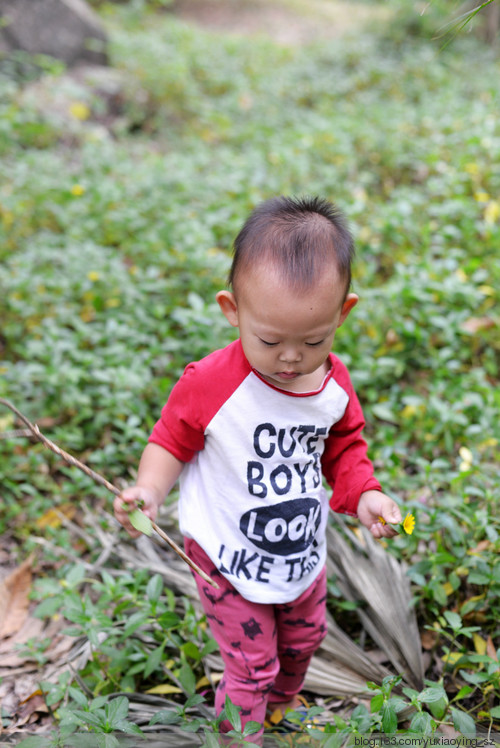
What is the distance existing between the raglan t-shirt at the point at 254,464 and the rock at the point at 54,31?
21.2ft

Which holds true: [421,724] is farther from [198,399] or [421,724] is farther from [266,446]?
[198,399]

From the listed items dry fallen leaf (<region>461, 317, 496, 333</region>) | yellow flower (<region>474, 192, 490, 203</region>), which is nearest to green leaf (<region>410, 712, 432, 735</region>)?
dry fallen leaf (<region>461, 317, 496, 333</region>)

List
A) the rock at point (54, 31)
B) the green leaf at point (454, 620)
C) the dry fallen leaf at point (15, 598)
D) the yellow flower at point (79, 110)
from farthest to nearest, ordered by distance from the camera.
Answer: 1. the rock at point (54, 31)
2. the yellow flower at point (79, 110)
3. the dry fallen leaf at point (15, 598)
4. the green leaf at point (454, 620)

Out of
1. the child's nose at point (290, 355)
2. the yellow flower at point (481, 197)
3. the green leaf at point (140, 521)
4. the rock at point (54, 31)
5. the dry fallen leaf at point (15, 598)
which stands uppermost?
the rock at point (54, 31)

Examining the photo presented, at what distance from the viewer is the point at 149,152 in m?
5.83

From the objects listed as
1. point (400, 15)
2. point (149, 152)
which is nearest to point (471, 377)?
point (149, 152)

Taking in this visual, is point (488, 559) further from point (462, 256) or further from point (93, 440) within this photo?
point (462, 256)

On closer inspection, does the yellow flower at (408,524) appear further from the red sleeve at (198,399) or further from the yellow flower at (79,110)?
the yellow flower at (79,110)

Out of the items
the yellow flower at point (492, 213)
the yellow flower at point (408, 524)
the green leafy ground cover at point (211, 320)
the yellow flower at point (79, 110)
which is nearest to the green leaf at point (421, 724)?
the green leafy ground cover at point (211, 320)

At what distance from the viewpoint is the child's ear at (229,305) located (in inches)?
58.4

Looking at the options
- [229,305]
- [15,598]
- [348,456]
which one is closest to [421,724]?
[348,456]

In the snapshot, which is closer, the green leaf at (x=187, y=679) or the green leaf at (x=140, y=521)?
the green leaf at (x=140, y=521)

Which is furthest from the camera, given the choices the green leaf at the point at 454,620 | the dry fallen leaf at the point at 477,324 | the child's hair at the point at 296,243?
the dry fallen leaf at the point at 477,324

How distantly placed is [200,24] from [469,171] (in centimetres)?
847
